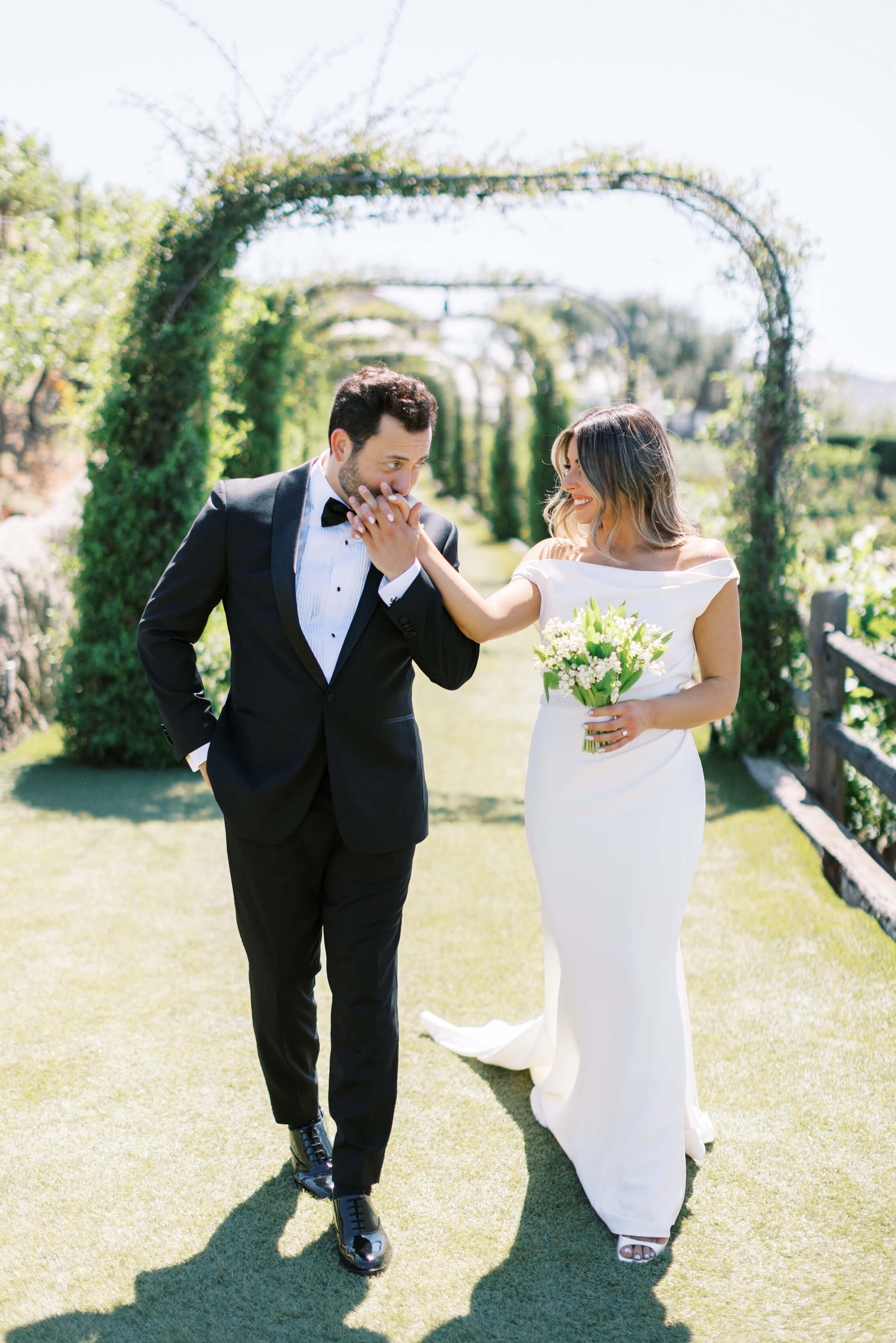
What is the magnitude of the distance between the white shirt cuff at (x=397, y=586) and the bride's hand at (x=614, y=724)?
1.92 feet

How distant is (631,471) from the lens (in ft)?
9.20

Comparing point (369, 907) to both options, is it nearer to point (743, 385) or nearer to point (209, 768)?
point (209, 768)

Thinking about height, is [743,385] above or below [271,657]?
above

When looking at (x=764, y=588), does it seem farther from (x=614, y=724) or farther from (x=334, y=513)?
(x=334, y=513)

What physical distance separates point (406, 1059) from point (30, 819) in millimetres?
3373

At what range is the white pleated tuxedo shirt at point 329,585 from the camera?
2557 millimetres

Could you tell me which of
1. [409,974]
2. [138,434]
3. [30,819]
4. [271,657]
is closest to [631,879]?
[271,657]

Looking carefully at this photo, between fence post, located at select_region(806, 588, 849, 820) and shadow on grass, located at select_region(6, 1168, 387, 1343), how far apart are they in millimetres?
4200

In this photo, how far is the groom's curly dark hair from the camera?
94.3 inches

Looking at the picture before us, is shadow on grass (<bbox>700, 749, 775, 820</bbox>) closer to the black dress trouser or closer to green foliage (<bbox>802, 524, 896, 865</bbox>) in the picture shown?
green foliage (<bbox>802, 524, 896, 865</bbox>)

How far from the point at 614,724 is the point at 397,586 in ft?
2.15

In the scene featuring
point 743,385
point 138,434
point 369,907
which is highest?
point 743,385

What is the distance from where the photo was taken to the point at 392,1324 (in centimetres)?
241

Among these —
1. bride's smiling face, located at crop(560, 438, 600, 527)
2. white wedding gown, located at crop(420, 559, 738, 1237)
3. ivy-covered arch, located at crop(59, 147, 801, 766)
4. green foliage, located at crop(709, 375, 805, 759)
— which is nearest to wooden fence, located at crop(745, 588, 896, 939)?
green foliage, located at crop(709, 375, 805, 759)
